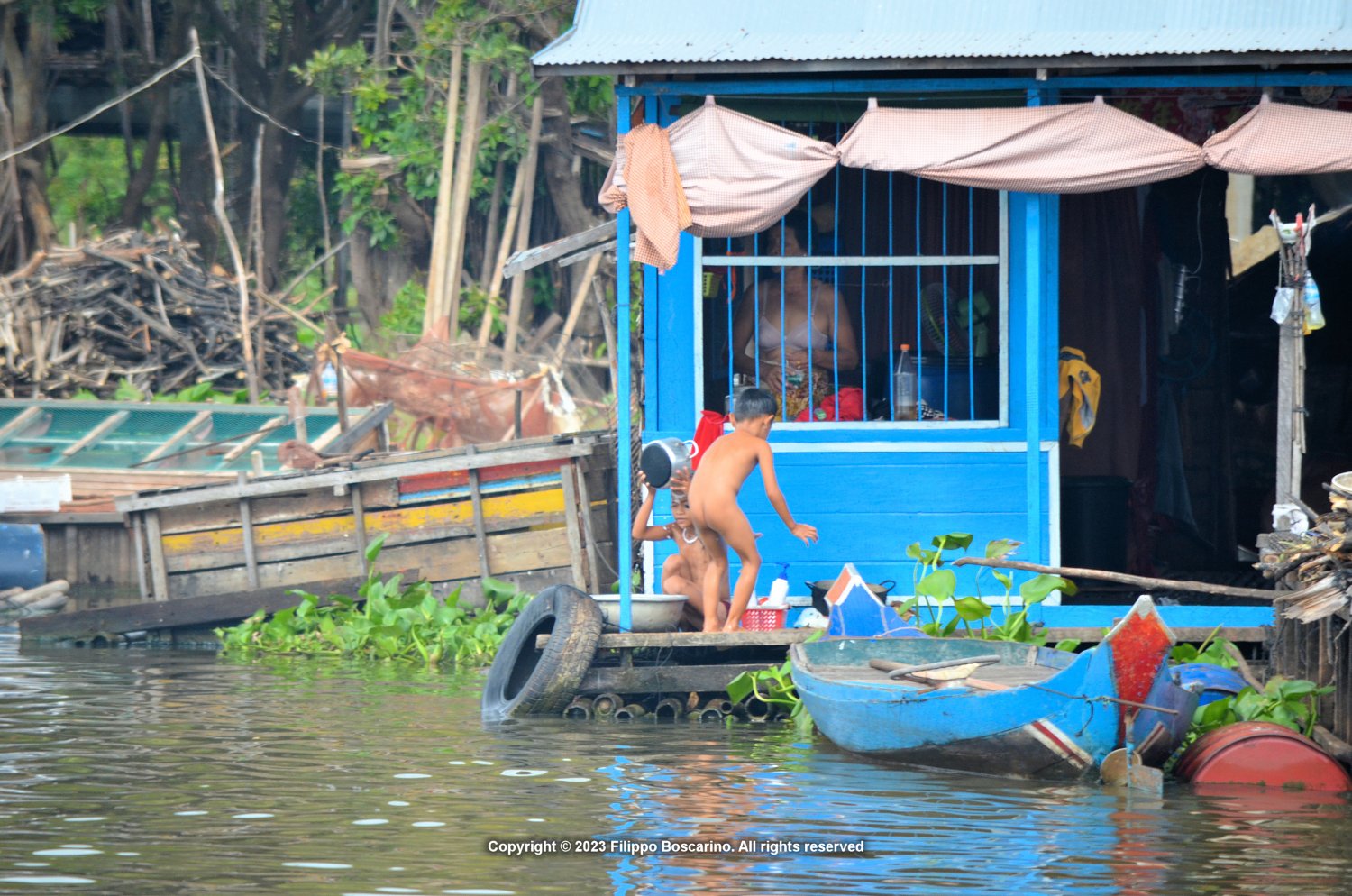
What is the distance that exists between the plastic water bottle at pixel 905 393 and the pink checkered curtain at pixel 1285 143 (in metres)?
2.17

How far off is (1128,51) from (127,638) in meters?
8.99

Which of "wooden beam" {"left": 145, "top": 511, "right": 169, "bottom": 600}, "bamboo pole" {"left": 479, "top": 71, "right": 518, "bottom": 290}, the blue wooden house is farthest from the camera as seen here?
"bamboo pole" {"left": 479, "top": 71, "right": 518, "bottom": 290}

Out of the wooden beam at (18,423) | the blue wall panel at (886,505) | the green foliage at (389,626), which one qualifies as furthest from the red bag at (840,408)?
the wooden beam at (18,423)

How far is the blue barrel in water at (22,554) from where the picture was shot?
15141mm

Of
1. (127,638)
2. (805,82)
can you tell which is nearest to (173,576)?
(127,638)

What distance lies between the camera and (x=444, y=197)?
65.6 feet

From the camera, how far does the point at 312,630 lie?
46.9ft

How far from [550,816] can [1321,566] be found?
143 inches

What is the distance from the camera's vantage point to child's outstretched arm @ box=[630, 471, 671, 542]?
10906mm

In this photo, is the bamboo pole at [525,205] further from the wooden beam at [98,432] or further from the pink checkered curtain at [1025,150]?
the pink checkered curtain at [1025,150]

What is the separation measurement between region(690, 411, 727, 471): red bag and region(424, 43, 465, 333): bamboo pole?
30.3 feet

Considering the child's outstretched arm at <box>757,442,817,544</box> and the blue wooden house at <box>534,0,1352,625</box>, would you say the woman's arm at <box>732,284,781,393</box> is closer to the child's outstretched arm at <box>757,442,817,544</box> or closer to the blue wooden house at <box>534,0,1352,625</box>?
the blue wooden house at <box>534,0,1352,625</box>

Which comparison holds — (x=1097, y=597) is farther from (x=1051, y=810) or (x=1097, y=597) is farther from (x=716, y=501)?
(x=1051, y=810)

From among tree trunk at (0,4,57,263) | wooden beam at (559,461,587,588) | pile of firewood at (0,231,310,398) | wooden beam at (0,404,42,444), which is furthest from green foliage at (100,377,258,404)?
wooden beam at (559,461,587,588)
